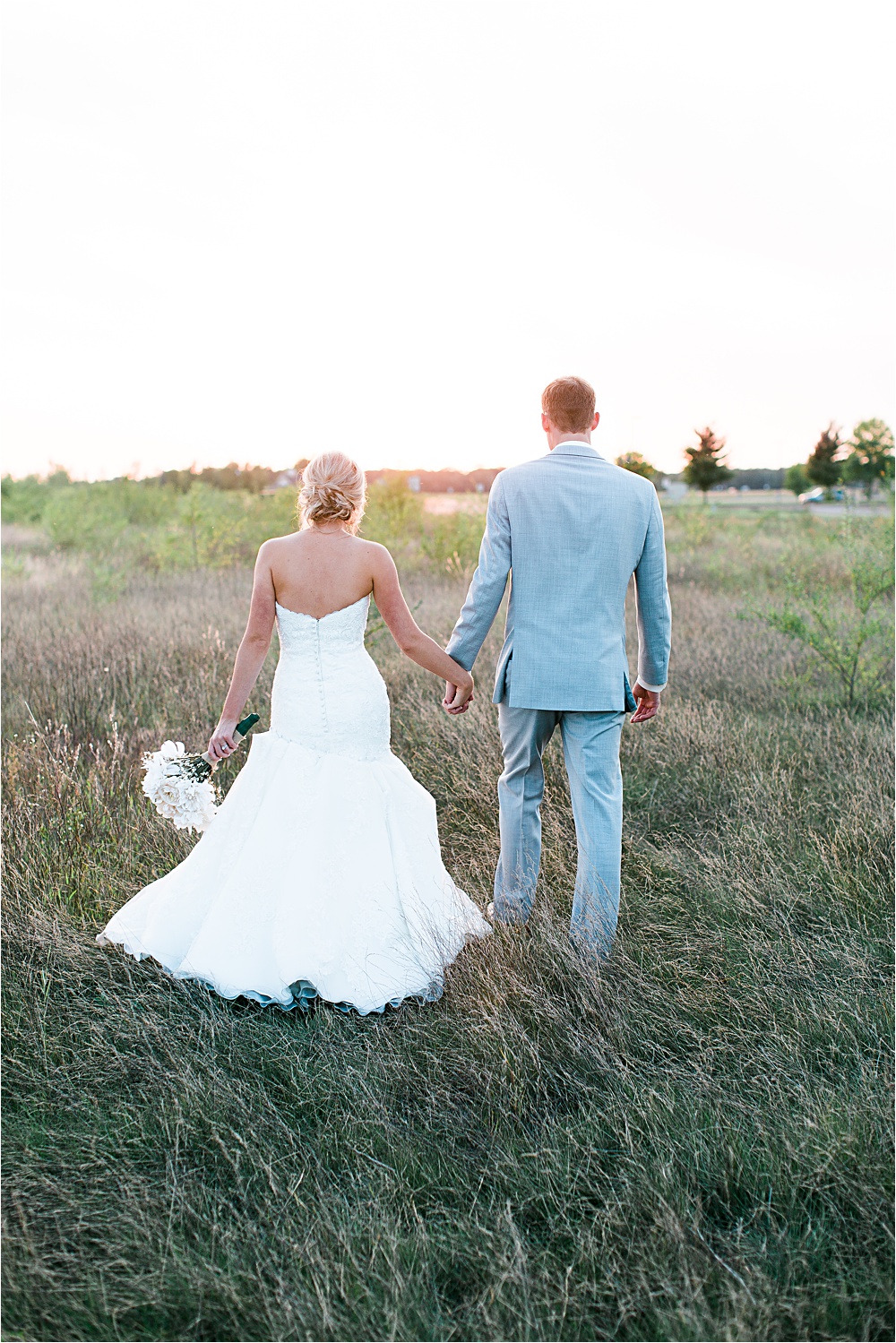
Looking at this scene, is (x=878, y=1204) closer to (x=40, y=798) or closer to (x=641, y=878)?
(x=641, y=878)

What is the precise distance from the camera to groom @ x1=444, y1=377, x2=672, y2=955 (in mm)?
3539

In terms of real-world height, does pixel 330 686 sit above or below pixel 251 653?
below

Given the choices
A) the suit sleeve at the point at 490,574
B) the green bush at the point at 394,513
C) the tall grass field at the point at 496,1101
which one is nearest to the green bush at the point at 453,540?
the green bush at the point at 394,513

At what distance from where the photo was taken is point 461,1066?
115 inches

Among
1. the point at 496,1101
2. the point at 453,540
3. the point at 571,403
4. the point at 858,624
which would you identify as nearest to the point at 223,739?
the point at 496,1101

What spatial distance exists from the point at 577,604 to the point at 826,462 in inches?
2674

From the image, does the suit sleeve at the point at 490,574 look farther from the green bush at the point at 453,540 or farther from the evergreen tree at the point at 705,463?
the evergreen tree at the point at 705,463

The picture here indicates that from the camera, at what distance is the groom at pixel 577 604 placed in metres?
3.54

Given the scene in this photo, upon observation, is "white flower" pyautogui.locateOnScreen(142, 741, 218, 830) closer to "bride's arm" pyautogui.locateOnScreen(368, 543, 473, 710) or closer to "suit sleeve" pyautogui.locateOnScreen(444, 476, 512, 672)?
"bride's arm" pyautogui.locateOnScreen(368, 543, 473, 710)

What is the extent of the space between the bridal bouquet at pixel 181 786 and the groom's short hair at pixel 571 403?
6.02 feet

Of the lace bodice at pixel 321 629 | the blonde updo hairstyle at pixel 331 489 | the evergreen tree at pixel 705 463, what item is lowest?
the lace bodice at pixel 321 629

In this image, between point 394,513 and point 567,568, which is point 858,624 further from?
point 394,513

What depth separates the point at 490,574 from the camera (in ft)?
11.9

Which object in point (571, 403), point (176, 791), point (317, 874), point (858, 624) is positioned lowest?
point (317, 874)
